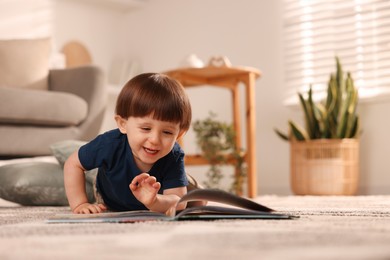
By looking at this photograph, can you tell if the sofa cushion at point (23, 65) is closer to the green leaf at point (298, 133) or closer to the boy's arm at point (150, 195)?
the green leaf at point (298, 133)

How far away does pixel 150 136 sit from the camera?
1.29 m

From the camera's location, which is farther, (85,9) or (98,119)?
(85,9)

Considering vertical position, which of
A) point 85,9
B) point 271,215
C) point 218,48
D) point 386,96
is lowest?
point 271,215


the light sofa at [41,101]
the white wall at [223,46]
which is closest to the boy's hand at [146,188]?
the light sofa at [41,101]

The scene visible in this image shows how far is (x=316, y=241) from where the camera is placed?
75 centimetres

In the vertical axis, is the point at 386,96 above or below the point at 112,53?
below

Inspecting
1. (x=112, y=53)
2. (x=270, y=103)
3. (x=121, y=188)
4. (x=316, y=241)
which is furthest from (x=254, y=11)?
(x=316, y=241)

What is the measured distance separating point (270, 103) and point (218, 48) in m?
0.57

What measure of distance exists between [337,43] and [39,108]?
5.60 feet

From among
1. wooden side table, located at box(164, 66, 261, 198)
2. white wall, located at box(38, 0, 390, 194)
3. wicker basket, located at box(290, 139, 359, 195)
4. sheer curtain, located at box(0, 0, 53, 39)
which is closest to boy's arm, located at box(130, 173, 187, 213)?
wooden side table, located at box(164, 66, 261, 198)

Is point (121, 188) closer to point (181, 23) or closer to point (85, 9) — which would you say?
point (181, 23)

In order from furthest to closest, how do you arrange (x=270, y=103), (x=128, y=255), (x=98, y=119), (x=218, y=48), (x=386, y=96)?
(x=218, y=48) → (x=270, y=103) → (x=386, y=96) → (x=98, y=119) → (x=128, y=255)

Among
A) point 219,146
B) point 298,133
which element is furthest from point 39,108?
point 298,133

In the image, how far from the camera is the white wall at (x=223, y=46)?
3211 millimetres
